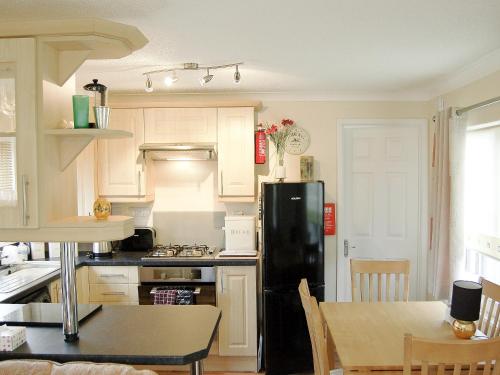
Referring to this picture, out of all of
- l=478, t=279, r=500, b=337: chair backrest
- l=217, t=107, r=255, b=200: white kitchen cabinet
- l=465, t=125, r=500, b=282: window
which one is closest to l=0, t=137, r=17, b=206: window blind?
l=217, t=107, r=255, b=200: white kitchen cabinet

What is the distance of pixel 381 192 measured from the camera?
3.89 metres

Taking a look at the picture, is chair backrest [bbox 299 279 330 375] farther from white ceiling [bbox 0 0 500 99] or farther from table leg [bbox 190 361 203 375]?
white ceiling [bbox 0 0 500 99]

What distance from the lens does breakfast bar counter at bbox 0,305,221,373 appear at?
1705mm

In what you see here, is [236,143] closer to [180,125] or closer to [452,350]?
[180,125]

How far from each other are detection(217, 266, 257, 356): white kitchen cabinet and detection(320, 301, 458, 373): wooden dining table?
92 centimetres

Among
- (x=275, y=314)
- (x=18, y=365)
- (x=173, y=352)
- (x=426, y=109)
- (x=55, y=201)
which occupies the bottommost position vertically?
(x=275, y=314)

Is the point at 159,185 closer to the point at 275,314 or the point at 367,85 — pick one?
the point at 275,314

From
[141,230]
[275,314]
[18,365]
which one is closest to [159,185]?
[141,230]

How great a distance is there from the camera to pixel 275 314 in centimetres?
329

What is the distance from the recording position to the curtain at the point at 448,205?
9.62 feet

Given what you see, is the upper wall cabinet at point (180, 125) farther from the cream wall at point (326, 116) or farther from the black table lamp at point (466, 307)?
the black table lamp at point (466, 307)

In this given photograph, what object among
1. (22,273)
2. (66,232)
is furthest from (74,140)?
(22,273)

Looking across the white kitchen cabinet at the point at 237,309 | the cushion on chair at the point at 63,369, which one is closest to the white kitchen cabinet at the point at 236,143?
the white kitchen cabinet at the point at 237,309

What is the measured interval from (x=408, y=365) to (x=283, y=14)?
63.7 inches
